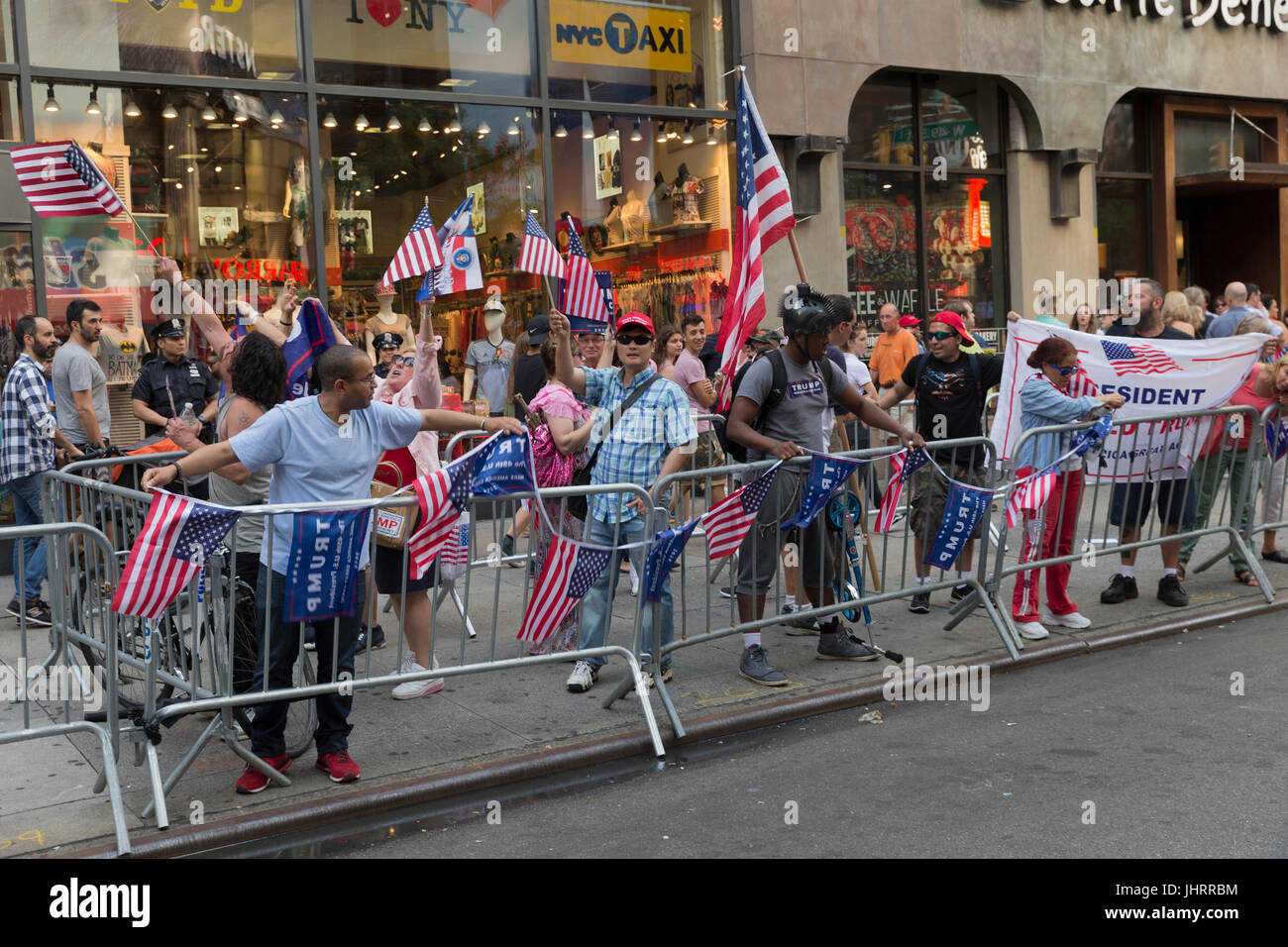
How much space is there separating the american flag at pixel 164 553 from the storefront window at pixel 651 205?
28.5 ft

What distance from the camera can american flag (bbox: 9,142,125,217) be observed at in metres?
7.56

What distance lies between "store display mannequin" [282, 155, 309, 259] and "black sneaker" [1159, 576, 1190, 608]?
8.10 metres

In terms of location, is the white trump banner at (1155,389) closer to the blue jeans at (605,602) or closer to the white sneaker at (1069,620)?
the white sneaker at (1069,620)

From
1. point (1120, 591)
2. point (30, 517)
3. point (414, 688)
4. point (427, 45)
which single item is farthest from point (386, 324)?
point (1120, 591)

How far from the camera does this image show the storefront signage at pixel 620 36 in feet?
43.4

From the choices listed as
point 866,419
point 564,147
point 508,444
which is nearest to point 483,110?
point 564,147

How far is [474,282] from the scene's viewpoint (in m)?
7.78

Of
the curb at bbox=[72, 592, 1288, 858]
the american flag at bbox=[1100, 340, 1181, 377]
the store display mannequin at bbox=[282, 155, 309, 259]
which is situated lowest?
the curb at bbox=[72, 592, 1288, 858]

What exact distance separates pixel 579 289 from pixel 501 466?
226cm

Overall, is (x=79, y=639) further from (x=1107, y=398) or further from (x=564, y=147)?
(x=564, y=147)

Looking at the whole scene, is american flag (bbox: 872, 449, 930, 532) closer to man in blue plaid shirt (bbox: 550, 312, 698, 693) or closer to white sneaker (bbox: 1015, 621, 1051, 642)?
white sneaker (bbox: 1015, 621, 1051, 642)

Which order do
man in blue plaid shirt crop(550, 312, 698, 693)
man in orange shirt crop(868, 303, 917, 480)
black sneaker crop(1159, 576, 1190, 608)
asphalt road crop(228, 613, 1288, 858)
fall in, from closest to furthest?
asphalt road crop(228, 613, 1288, 858) < man in blue plaid shirt crop(550, 312, 698, 693) < black sneaker crop(1159, 576, 1190, 608) < man in orange shirt crop(868, 303, 917, 480)

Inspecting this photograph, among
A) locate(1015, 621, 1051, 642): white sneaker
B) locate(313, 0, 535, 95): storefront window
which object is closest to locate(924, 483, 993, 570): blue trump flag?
locate(1015, 621, 1051, 642): white sneaker

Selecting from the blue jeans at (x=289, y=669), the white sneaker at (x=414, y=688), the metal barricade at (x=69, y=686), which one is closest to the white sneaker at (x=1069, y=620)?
the white sneaker at (x=414, y=688)
